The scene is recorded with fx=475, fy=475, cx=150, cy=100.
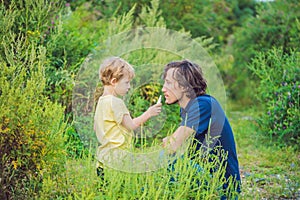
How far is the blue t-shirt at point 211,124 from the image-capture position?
3.61 metres

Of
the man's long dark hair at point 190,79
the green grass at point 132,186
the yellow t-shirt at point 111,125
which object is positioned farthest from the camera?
the man's long dark hair at point 190,79

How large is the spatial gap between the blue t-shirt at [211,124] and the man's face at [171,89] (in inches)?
5.9

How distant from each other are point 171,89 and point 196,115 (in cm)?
37

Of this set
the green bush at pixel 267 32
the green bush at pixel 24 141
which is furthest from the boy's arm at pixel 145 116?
the green bush at pixel 267 32

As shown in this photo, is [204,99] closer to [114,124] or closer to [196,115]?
[196,115]

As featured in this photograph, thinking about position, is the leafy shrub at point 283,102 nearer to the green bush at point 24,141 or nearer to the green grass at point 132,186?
the green grass at point 132,186

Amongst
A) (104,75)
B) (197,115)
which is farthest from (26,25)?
(197,115)

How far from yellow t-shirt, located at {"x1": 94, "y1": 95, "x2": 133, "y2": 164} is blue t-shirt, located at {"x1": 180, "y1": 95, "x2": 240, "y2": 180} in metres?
0.48

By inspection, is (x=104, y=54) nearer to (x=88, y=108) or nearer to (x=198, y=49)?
(x=88, y=108)

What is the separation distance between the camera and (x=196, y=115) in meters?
3.61

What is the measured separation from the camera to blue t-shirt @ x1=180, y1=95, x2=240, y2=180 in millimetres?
3613

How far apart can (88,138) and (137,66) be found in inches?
60.2

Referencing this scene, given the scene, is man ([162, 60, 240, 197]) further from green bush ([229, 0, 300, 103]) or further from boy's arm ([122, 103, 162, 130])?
green bush ([229, 0, 300, 103])

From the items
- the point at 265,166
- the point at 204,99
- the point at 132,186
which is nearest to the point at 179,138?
the point at 204,99
